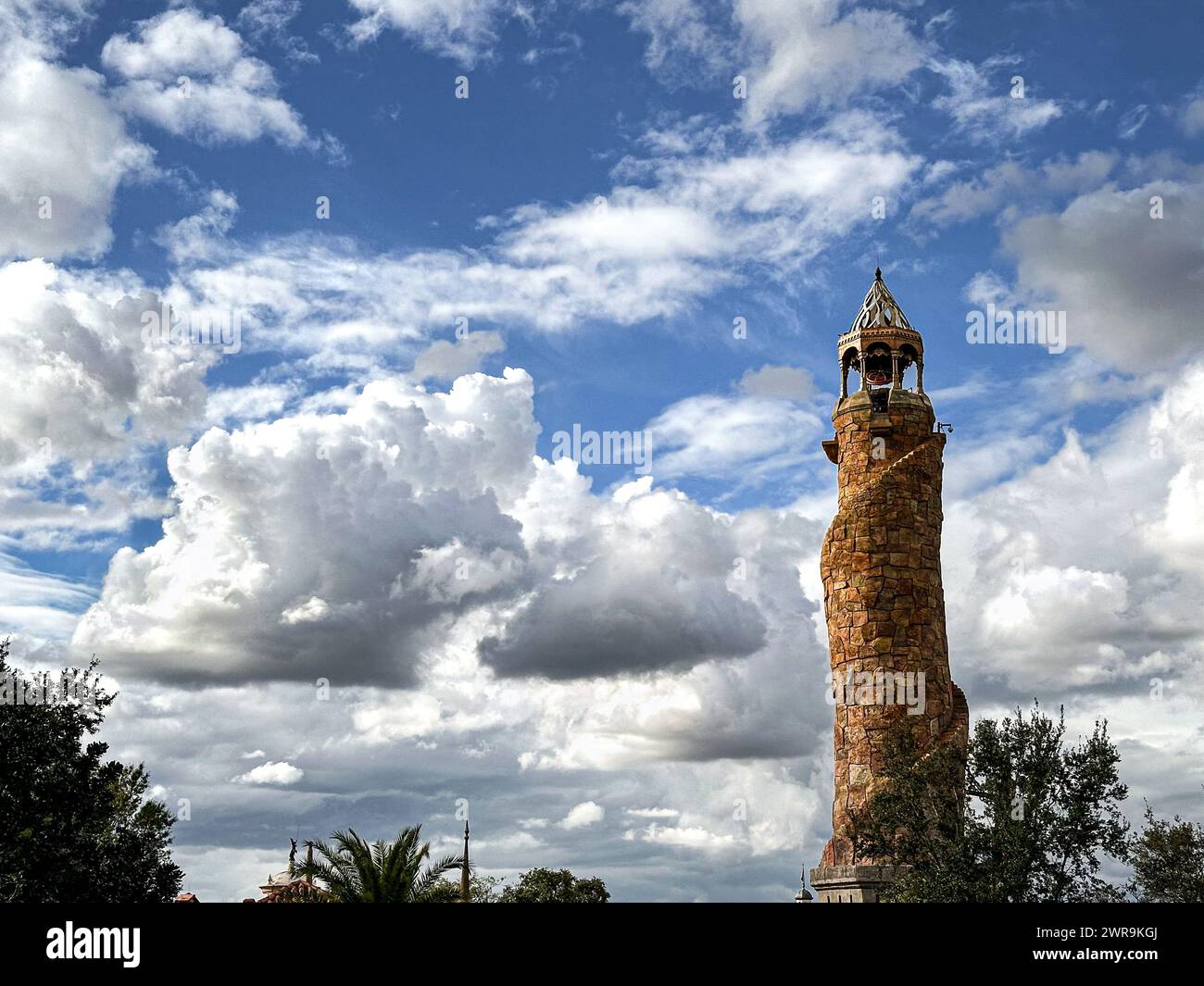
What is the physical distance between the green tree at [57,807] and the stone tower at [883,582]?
103 feet

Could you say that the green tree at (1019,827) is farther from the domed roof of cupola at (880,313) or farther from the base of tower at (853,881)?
the domed roof of cupola at (880,313)

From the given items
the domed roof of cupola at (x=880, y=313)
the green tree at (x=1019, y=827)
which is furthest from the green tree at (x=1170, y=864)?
the domed roof of cupola at (x=880, y=313)

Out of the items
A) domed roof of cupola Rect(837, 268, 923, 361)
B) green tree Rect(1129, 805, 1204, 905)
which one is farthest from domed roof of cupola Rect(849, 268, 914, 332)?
green tree Rect(1129, 805, 1204, 905)

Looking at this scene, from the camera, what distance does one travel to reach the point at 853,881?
51.6 m

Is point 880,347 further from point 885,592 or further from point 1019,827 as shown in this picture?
point 1019,827

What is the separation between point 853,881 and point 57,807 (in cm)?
3230

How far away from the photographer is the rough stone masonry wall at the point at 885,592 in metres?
58.6

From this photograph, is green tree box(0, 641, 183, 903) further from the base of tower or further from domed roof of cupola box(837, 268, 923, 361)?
domed roof of cupola box(837, 268, 923, 361)

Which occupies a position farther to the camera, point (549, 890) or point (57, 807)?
point (549, 890)

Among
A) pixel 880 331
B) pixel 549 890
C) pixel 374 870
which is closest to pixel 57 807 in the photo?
pixel 374 870

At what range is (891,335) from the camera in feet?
211
